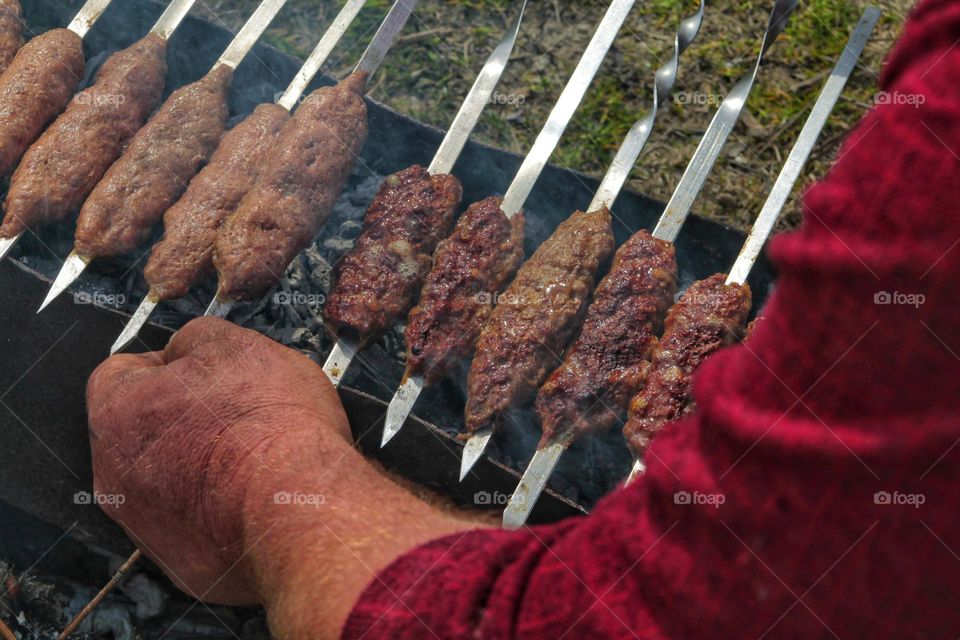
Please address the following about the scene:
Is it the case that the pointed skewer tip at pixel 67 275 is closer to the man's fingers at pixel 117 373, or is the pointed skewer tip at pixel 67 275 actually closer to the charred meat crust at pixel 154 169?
the charred meat crust at pixel 154 169

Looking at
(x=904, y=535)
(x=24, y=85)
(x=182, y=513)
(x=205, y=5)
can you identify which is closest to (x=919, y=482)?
(x=904, y=535)

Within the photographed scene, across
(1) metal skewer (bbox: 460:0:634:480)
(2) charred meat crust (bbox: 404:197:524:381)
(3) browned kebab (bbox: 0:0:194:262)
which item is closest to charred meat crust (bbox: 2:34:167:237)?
(3) browned kebab (bbox: 0:0:194:262)

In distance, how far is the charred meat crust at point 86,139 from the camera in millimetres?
3852

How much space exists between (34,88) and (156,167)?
863mm

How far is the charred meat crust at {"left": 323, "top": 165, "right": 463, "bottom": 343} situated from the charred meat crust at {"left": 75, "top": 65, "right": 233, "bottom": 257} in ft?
3.17

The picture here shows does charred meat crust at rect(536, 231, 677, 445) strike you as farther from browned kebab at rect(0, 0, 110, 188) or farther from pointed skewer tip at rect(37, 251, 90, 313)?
browned kebab at rect(0, 0, 110, 188)

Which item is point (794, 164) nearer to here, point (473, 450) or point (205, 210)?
point (473, 450)

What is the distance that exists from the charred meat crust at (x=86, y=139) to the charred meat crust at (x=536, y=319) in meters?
2.16

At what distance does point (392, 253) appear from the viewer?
146 inches

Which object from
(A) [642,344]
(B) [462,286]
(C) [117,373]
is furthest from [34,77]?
(A) [642,344]

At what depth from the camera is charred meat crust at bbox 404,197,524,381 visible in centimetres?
354

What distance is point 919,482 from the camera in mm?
1321

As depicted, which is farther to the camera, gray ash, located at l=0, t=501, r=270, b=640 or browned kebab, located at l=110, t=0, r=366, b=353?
gray ash, located at l=0, t=501, r=270, b=640

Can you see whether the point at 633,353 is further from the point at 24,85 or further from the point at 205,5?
the point at 205,5
